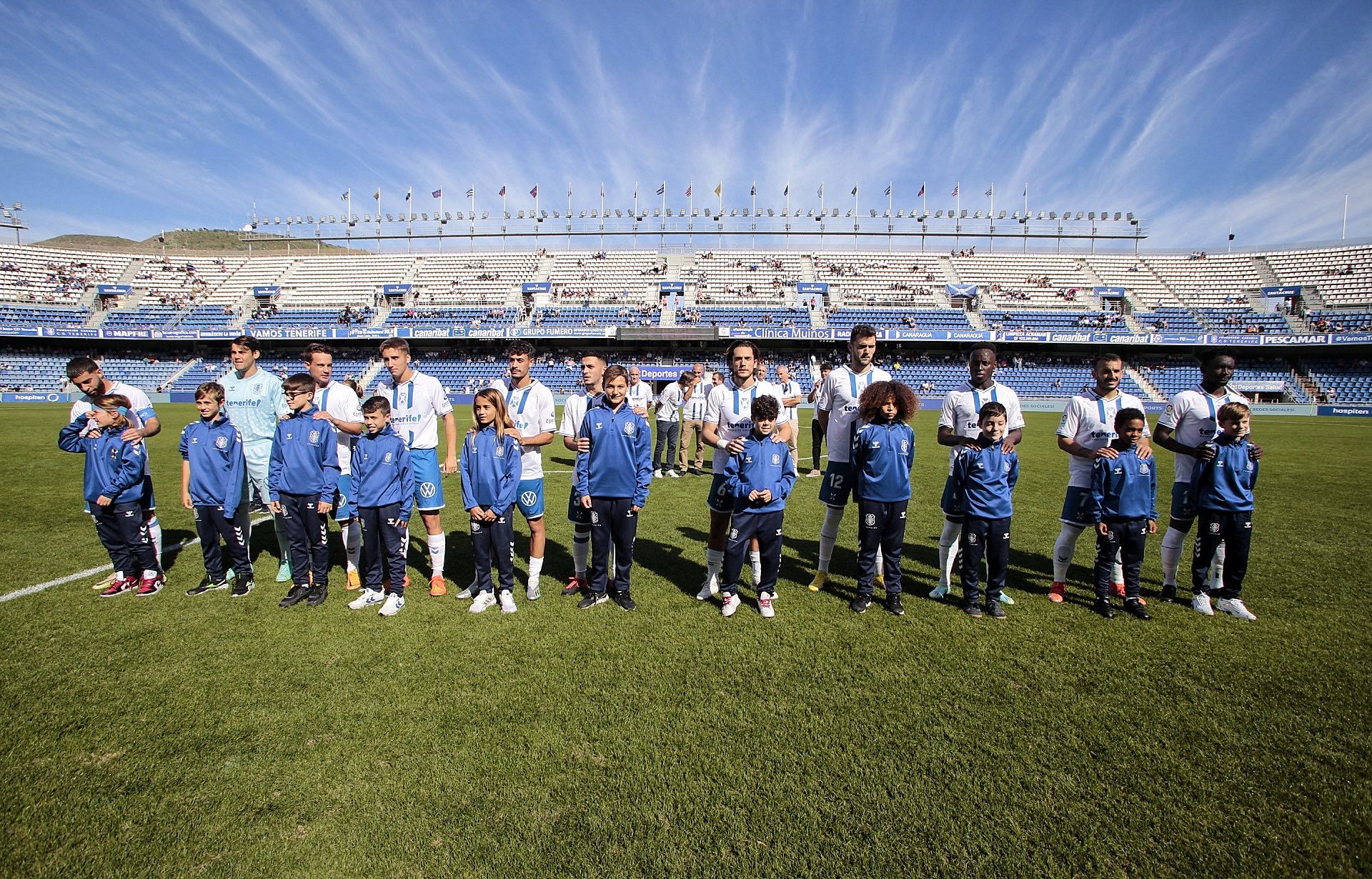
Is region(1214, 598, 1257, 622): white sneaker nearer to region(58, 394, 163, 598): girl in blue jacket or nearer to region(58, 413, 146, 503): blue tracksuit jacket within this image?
region(58, 394, 163, 598): girl in blue jacket

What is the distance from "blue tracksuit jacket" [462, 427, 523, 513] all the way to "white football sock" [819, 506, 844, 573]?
2.79m

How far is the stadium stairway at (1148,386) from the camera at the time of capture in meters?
35.5

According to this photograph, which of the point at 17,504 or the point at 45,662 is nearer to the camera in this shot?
the point at 45,662

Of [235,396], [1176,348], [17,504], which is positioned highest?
[1176,348]

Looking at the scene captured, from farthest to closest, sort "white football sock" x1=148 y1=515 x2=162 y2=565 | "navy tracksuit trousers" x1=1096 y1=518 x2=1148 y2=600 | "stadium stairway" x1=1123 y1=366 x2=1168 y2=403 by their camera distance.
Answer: "stadium stairway" x1=1123 y1=366 x2=1168 y2=403
"white football sock" x1=148 y1=515 x2=162 y2=565
"navy tracksuit trousers" x1=1096 y1=518 x2=1148 y2=600

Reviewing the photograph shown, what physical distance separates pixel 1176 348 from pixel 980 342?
12679 millimetres

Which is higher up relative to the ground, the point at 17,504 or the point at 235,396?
the point at 235,396

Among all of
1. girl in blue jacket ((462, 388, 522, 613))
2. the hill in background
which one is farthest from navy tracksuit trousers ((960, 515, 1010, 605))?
the hill in background

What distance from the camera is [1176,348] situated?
3916cm

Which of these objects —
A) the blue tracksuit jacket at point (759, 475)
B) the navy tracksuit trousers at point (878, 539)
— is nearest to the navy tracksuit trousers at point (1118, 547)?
the navy tracksuit trousers at point (878, 539)

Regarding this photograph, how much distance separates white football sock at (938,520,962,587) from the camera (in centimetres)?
513

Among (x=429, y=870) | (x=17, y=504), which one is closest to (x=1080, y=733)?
(x=429, y=870)

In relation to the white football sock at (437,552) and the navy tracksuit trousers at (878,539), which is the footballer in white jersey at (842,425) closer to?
the navy tracksuit trousers at (878,539)

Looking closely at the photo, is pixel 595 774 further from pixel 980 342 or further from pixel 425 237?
pixel 425 237
